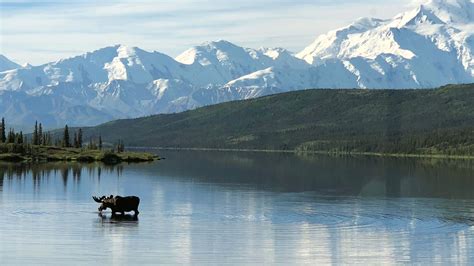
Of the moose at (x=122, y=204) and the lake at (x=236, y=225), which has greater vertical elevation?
the moose at (x=122, y=204)

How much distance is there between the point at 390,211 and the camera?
9919 cm

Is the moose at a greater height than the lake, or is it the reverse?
the moose

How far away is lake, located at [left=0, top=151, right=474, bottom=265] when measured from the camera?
6366 cm

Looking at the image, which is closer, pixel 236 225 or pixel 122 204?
pixel 236 225

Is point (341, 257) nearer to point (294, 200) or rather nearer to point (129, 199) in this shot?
point (129, 199)

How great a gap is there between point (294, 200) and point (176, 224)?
109 ft

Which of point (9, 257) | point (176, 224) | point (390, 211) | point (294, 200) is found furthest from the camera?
point (294, 200)

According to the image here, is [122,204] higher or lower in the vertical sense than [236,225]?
higher

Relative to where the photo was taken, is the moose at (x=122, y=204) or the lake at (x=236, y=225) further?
the moose at (x=122, y=204)

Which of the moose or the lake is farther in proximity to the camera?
the moose

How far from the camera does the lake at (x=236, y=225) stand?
209 feet

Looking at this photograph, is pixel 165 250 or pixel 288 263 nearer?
pixel 288 263

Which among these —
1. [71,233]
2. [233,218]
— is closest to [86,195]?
[233,218]

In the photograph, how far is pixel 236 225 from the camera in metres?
81.9
